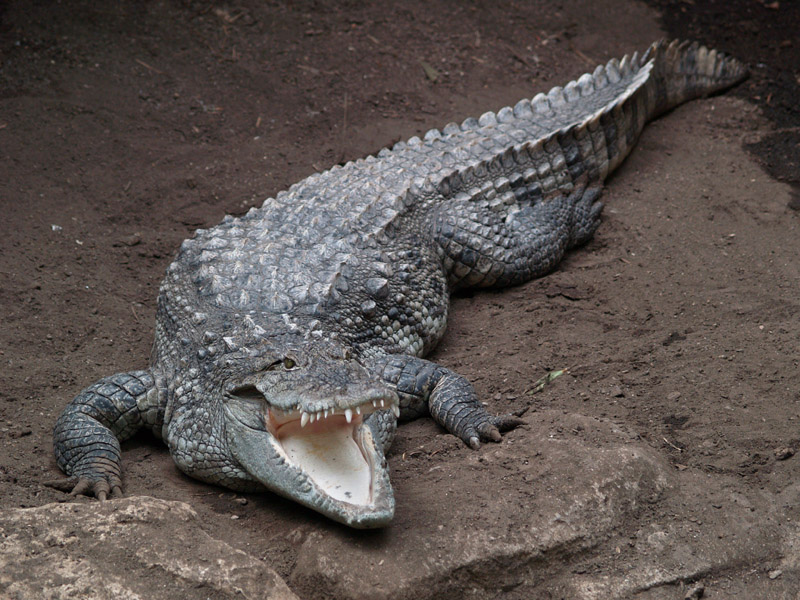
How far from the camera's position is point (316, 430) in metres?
3.38

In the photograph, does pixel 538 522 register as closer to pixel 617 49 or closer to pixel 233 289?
pixel 233 289

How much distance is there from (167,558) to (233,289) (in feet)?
5.17

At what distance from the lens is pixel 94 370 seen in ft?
14.5

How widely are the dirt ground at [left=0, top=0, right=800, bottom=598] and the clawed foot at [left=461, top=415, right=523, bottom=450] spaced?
0.23ft

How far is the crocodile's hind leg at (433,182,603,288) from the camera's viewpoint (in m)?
5.04

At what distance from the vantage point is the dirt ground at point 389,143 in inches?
144

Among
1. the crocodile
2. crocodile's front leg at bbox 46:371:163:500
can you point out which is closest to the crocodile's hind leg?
the crocodile

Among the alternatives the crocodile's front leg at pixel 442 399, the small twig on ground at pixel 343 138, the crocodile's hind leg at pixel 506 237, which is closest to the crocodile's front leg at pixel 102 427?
the crocodile's front leg at pixel 442 399

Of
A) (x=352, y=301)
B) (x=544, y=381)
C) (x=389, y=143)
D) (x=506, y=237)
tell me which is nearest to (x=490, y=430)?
(x=544, y=381)

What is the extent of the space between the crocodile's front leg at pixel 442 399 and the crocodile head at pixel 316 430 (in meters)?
0.49

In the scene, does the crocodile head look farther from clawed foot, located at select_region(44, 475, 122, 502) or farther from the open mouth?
clawed foot, located at select_region(44, 475, 122, 502)

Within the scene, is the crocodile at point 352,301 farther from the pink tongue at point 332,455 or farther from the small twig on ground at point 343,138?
the small twig on ground at point 343,138

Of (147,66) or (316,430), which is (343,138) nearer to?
(147,66)

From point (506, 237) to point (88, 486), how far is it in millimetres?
2979
